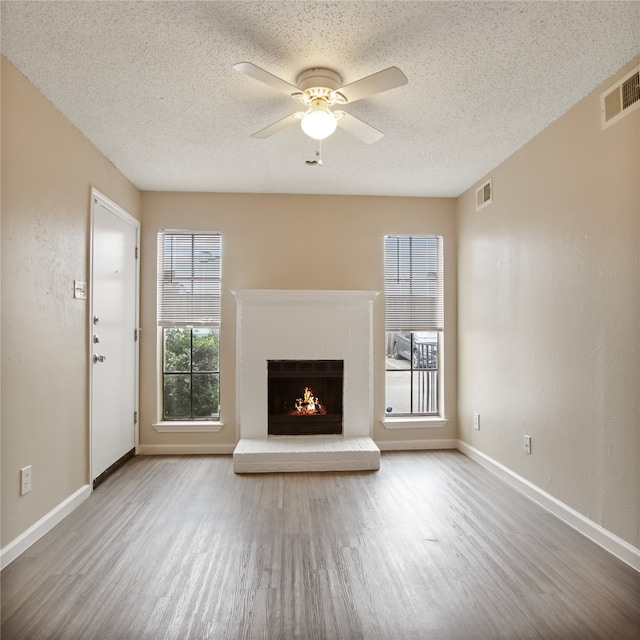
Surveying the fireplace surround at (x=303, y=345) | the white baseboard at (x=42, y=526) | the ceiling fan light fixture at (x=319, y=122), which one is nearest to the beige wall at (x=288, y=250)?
the fireplace surround at (x=303, y=345)

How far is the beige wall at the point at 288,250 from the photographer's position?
4043mm

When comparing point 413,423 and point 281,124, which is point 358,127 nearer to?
point 281,124

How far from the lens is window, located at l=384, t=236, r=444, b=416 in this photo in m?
4.25

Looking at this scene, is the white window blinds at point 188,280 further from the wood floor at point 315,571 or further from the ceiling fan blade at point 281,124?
the ceiling fan blade at point 281,124

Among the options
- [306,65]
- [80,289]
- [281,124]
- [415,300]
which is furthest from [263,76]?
[415,300]

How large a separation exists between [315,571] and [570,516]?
1.63 meters

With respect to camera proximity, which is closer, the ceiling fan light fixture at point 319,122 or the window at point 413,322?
the ceiling fan light fixture at point 319,122

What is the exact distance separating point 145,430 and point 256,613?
2680 mm

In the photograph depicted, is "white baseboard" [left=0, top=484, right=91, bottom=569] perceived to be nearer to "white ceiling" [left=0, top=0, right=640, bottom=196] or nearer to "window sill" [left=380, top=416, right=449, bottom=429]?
"white ceiling" [left=0, top=0, right=640, bottom=196]

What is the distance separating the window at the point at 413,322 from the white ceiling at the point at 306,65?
114 cm

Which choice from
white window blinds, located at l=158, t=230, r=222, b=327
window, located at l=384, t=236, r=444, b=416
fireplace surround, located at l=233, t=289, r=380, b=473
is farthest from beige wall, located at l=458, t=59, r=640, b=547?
white window blinds, located at l=158, t=230, r=222, b=327

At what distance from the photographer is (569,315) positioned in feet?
8.37

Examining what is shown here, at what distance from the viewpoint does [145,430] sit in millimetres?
4000

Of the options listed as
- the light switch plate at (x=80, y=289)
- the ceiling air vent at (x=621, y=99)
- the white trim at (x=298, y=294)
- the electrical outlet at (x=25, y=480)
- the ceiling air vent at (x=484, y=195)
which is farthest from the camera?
the white trim at (x=298, y=294)
